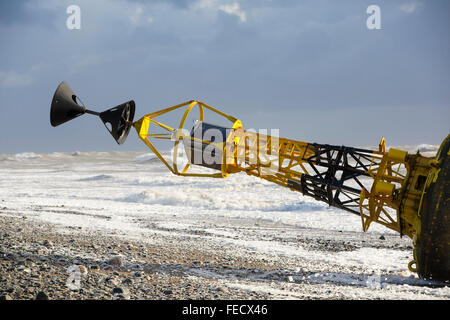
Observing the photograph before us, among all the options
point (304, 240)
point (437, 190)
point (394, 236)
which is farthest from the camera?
point (394, 236)

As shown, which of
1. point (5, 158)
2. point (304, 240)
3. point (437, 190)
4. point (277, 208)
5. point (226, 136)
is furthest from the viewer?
point (5, 158)

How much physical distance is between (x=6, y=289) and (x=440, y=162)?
910cm

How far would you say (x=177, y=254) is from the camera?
10969mm

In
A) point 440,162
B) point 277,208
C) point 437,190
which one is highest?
point 440,162

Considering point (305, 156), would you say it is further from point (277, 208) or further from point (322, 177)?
point (277, 208)

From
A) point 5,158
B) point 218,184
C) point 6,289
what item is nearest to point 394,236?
point 6,289

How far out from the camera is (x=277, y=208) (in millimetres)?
26844

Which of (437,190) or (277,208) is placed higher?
(437,190)

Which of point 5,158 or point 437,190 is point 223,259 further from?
point 5,158

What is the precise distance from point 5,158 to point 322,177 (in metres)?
98.5

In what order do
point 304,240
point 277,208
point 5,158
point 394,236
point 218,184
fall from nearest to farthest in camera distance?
1. point 304,240
2. point 394,236
3. point 277,208
4. point 218,184
5. point 5,158

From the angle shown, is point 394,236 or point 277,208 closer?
point 394,236
